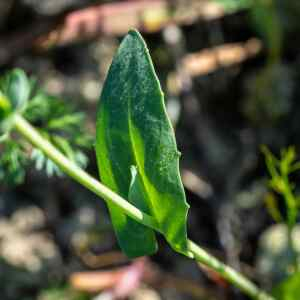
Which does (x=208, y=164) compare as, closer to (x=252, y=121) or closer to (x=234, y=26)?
(x=252, y=121)

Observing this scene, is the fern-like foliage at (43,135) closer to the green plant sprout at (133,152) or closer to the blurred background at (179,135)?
the green plant sprout at (133,152)

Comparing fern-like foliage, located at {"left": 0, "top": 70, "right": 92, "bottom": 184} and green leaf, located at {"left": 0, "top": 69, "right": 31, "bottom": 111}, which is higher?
green leaf, located at {"left": 0, "top": 69, "right": 31, "bottom": 111}

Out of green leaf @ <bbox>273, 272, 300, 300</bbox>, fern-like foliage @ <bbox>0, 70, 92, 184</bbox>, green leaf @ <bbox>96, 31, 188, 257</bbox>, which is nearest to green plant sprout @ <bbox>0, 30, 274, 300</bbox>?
green leaf @ <bbox>96, 31, 188, 257</bbox>

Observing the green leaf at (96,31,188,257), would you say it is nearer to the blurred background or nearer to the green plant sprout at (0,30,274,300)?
the green plant sprout at (0,30,274,300)

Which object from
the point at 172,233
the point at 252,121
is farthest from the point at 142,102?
the point at 252,121

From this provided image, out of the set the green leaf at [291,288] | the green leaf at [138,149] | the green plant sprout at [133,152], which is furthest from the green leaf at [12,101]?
the green leaf at [291,288]

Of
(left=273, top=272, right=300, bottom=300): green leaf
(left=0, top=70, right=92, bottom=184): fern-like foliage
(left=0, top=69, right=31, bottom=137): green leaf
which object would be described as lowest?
(left=273, top=272, right=300, bottom=300): green leaf
